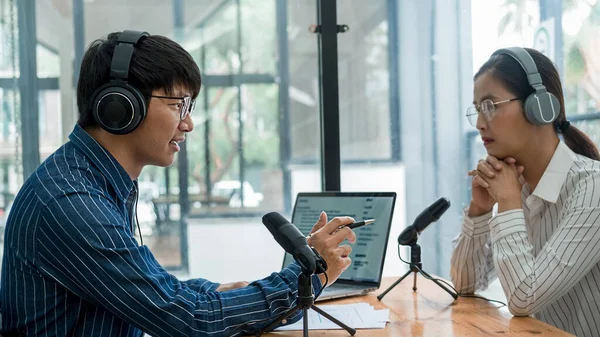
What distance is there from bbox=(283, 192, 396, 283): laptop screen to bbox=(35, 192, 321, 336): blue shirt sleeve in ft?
2.45

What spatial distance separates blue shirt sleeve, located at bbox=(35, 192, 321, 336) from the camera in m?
1.05

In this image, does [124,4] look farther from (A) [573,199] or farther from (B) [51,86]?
(A) [573,199]

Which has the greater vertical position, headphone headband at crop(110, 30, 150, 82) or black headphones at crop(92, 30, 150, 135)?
headphone headband at crop(110, 30, 150, 82)

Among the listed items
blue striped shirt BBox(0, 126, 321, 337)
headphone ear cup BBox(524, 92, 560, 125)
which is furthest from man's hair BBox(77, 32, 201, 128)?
headphone ear cup BBox(524, 92, 560, 125)

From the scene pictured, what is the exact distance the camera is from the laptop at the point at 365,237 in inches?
70.5

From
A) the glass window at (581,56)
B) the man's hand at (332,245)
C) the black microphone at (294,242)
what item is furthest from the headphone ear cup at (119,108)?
the glass window at (581,56)

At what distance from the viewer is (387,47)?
9.21ft

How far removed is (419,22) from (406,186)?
744 millimetres

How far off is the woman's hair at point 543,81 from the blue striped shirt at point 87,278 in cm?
85

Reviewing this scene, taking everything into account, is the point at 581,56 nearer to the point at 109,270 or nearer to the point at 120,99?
the point at 120,99

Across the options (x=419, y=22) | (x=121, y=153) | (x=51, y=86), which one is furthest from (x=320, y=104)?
(x=121, y=153)

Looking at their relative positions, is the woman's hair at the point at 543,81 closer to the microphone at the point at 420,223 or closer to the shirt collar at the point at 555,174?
the shirt collar at the point at 555,174

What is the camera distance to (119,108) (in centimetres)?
116

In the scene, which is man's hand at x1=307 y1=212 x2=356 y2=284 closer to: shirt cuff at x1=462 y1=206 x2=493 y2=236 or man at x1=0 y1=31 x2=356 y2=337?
man at x1=0 y1=31 x2=356 y2=337
